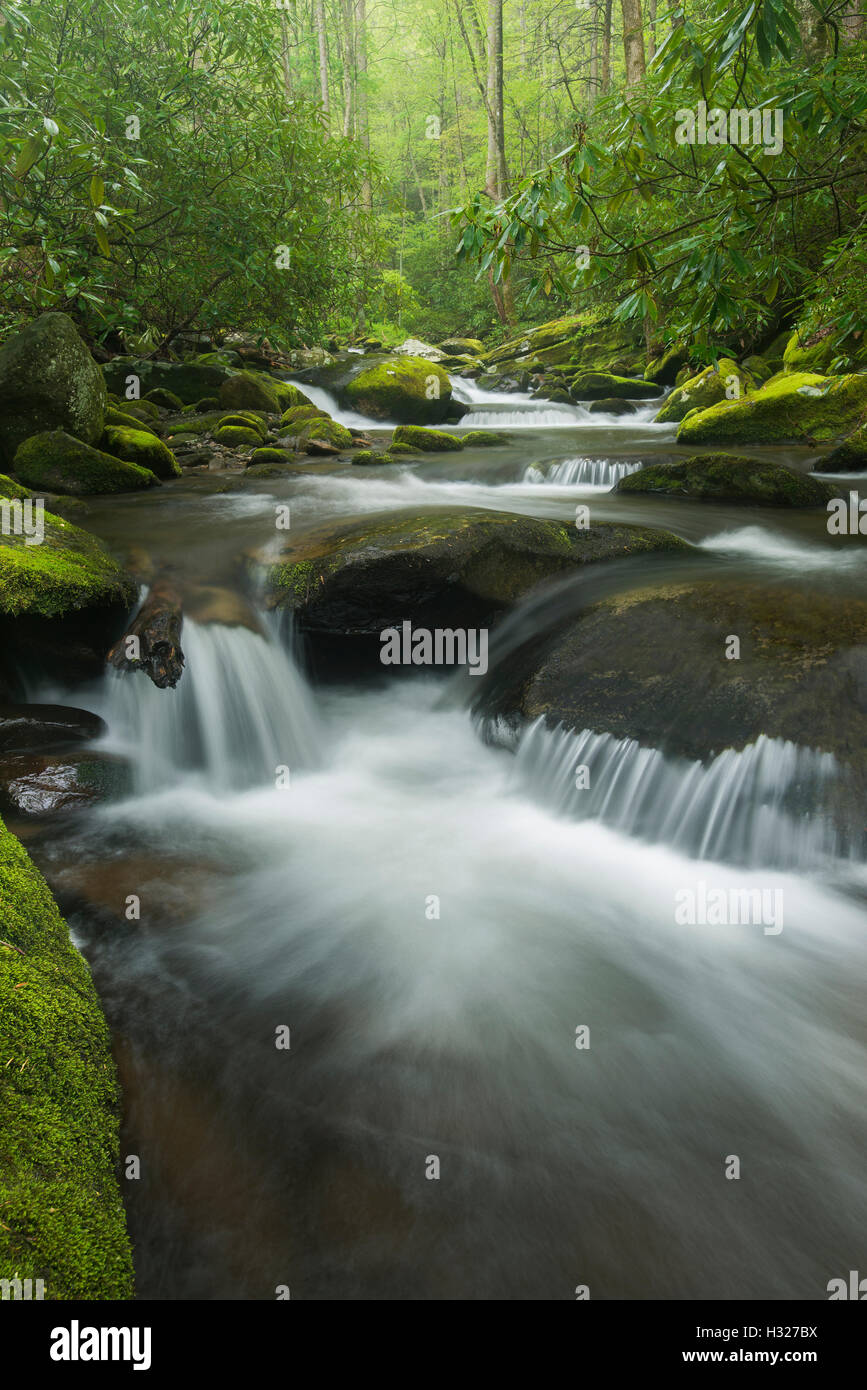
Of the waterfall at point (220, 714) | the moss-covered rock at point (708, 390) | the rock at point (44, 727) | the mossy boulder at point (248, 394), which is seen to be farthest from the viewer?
the mossy boulder at point (248, 394)

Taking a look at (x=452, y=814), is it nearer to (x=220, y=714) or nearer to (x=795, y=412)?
(x=220, y=714)

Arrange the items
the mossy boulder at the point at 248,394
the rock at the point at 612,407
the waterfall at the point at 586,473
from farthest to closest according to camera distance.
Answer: the rock at the point at 612,407 → the mossy boulder at the point at 248,394 → the waterfall at the point at 586,473

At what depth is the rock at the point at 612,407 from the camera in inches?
617

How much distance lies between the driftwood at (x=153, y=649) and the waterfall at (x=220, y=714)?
8 cm

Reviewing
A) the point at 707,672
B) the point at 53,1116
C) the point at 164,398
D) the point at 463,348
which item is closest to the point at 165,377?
the point at 164,398

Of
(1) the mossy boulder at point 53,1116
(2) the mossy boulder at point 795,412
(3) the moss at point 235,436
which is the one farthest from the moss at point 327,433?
(1) the mossy boulder at point 53,1116

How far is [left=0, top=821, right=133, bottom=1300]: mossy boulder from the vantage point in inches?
57.6

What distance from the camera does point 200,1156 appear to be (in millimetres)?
2238

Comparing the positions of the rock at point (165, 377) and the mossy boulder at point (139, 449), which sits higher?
the rock at point (165, 377)

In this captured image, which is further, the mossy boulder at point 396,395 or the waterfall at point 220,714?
the mossy boulder at point 396,395

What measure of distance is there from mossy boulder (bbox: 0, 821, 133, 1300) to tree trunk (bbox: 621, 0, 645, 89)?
61.5 feet

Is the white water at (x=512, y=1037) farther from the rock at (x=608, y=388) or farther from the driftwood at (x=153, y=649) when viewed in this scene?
the rock at (x=608, y=388)

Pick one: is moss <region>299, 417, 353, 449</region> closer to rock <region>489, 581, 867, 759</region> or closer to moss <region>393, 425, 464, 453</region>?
moss <region>393, 425, 464, 453</region>

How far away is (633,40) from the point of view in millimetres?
14617
